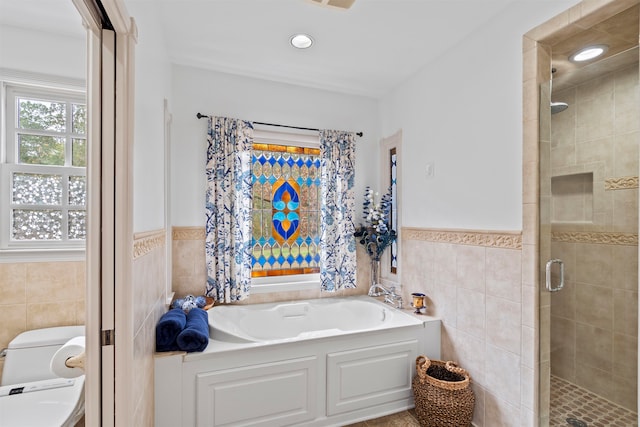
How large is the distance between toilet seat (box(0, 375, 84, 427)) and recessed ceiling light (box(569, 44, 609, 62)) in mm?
3062

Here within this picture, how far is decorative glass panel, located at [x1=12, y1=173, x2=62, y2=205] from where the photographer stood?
111 cm

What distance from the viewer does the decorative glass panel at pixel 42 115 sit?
1095 millimetres

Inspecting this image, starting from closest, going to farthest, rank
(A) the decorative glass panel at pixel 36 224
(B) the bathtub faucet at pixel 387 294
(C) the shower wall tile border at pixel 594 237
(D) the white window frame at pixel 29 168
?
1. (D) the white window frame at pixel 29 168
2. (A) the decorative glass panel at pixel 36 224
3. (C) the shower wall tile border at pixel 594 237
4. (B) the bathtub faucet at pixel 387 294

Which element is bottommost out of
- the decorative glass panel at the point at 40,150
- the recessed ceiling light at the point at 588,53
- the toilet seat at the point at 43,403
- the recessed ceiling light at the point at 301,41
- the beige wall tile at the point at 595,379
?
the beige wall tile at the point at 595,379

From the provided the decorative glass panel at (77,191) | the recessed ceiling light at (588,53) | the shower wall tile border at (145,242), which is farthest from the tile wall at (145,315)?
the recessed ceiling light at (588,53)

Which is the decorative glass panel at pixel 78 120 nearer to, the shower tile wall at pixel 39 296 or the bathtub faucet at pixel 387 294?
the shower tile wall at pixel 39 296

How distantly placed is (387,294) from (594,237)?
164 centimetres

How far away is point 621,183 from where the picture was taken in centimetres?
159

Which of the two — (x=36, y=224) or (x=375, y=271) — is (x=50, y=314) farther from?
(x=375, y=271)

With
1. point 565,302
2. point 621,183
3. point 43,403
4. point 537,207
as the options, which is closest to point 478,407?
point 565,302

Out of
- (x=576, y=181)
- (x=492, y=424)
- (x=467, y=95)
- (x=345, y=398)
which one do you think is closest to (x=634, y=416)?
(x=492, y=424)

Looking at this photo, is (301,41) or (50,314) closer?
(50,314)

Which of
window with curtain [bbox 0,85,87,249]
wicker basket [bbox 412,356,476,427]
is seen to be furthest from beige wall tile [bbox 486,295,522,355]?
window with curtain [bbox 0,85,87,249]

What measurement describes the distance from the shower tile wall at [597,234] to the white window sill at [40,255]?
2.47 meters
